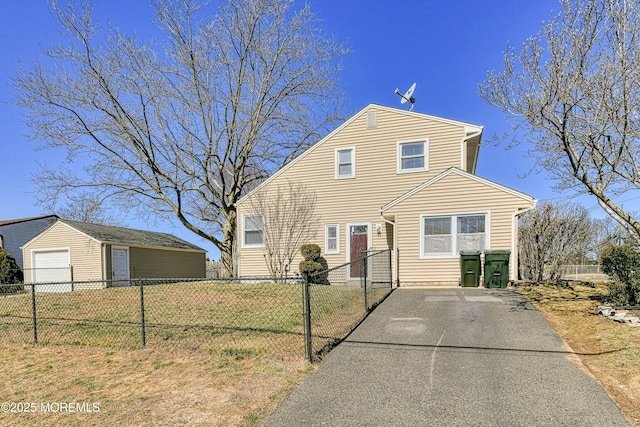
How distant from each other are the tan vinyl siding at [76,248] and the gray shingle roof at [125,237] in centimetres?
41

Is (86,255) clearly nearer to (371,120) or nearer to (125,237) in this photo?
(125,237)

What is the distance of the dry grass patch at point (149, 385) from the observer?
342cm

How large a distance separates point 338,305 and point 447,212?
208 inches

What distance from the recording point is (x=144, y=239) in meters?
22.4

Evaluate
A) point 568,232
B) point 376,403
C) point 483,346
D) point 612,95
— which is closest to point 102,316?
point 376,403

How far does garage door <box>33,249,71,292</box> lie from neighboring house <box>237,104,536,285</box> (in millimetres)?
11094

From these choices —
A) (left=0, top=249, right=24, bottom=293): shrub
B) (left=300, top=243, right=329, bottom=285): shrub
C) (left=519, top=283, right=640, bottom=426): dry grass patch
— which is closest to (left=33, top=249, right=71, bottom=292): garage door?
(left=0, top=249, right=24, bottom=293): shrub

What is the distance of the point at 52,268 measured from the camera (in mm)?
19172

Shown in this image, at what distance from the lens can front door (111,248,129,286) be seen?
19062 mm

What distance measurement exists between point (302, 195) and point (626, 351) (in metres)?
10.7

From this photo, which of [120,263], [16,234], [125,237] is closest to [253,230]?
[120,263]

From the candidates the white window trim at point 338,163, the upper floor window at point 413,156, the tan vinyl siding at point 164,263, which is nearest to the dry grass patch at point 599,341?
the upper floor window at point 413,156

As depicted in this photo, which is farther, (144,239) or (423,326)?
(144,239)

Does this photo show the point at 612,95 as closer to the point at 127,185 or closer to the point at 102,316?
the point at 102,316
